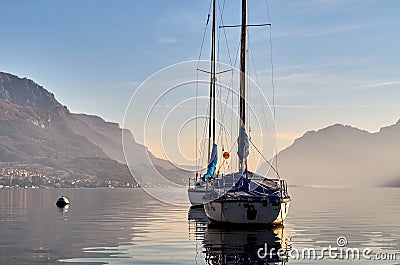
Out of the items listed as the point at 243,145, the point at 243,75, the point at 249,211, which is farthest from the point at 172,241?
the point at 243,75

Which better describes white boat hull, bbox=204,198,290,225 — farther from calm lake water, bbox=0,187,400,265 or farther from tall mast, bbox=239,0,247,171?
tall mast, bbox=239,0,247,171

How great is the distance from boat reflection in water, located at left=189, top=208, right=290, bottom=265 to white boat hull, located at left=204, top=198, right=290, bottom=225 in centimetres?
64

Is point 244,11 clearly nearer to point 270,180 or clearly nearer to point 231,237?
point 270,180

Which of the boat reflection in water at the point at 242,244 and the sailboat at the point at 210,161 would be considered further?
the sailboat at the point at 210,161

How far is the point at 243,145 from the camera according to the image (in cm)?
6009

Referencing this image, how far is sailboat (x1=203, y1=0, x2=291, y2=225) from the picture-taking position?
5412 cm

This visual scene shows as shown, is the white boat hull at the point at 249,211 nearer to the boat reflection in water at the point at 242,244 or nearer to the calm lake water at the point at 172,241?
the boat reflection in water at the point at 242,244

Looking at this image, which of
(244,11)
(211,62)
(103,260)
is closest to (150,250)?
(103,260)

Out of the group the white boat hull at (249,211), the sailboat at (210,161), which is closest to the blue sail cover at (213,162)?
the sailboat at (210,161)

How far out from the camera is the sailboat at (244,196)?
54.1 metres

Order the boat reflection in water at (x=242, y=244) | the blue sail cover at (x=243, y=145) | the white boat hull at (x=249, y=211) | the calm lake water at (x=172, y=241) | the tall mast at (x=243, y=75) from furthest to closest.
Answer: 1. the tall mast at (x=243, y=75)
2. the blue sail cover at (x=243, y=145)
3. the white boat hull at (x=249, y=211)
4. the calm lake water at (x=172, y=241)
5. the boat reflection in water at (x=242, y=244)

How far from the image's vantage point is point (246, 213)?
54062 mm

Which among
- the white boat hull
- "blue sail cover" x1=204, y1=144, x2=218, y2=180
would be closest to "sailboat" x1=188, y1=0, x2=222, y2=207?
"blue sail cover" x1=204, y1=144, x2=218, y2=180

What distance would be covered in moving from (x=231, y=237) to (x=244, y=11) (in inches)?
949
